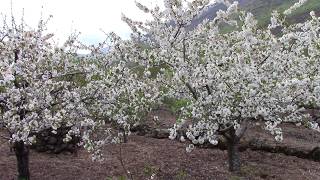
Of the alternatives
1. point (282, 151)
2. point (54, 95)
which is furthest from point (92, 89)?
point (282, 151)

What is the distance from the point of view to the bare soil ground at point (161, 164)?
594 inches

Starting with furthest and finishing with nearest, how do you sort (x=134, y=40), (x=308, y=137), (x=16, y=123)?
(x=308, y=137), (x=134, y=40), (x=16, y=123)

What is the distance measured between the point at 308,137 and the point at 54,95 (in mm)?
13006

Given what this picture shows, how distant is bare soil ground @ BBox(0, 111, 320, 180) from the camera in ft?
49.5

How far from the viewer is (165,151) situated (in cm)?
1797

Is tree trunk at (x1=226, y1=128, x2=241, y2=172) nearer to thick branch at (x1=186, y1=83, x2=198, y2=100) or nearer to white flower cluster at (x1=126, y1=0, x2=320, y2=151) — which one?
A: white flower cluster at (x1=126, y1=0, x2=320, y2=151)

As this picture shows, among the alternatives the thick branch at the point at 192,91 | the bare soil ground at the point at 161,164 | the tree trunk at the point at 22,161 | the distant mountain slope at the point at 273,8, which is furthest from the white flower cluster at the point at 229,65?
the distant mountain slope at the point at 273,8

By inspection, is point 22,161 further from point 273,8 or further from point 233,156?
point 273,8

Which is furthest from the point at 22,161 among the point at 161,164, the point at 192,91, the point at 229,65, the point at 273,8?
the point at 273,8

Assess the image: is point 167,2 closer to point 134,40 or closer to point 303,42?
point 134,40

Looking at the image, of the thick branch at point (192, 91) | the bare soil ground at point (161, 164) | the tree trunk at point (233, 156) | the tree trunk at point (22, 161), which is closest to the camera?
the tree trunk at point (22, 161)

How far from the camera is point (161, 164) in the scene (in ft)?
53.3

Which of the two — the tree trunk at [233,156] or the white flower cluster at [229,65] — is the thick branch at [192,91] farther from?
the tree trunk at [233,156]

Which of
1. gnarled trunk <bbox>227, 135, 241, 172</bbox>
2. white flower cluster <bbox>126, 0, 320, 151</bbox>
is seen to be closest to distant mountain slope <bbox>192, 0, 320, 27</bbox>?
gnarled trunk <bbox>227, 135, 241, 172</bbox>
